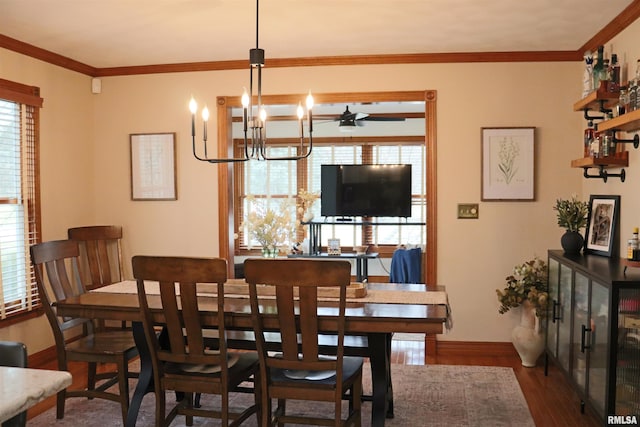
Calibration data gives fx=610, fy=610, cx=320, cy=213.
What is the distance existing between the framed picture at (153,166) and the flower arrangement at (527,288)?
2.82 metres

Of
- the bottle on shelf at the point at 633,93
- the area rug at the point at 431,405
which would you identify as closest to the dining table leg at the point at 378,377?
the area rug at the point at 431,405

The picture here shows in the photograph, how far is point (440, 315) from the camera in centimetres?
280

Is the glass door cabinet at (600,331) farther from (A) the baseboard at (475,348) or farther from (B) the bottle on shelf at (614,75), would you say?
(B) the bottle on shelf at (614,75)

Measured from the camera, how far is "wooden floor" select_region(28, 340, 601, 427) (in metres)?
3.52

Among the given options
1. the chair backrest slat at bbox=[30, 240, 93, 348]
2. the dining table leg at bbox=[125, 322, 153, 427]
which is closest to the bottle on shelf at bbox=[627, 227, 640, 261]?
the dining table leg at bbox=[125, 322, 153, 427]

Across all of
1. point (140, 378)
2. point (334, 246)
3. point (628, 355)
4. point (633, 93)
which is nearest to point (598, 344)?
point (628, 355)

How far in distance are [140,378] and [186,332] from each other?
56cm

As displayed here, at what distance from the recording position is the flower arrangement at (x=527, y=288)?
172 inches

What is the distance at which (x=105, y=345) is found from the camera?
346cm

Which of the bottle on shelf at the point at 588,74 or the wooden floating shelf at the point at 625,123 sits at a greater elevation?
the bottle on shelf at the point at 588,74

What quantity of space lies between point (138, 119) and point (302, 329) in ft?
10.7

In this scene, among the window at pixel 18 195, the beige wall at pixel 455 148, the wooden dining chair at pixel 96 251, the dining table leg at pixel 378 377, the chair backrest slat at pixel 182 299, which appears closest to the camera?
the chair backrest slat at pixel 182 299

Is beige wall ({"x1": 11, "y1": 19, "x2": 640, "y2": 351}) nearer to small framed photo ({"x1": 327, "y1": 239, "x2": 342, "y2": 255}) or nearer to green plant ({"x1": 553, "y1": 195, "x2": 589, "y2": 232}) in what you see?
green plant ({"x1": 553, "y1": 195, "x2": 589, "y2": 232})

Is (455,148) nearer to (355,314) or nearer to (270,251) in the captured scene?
(270,251)
